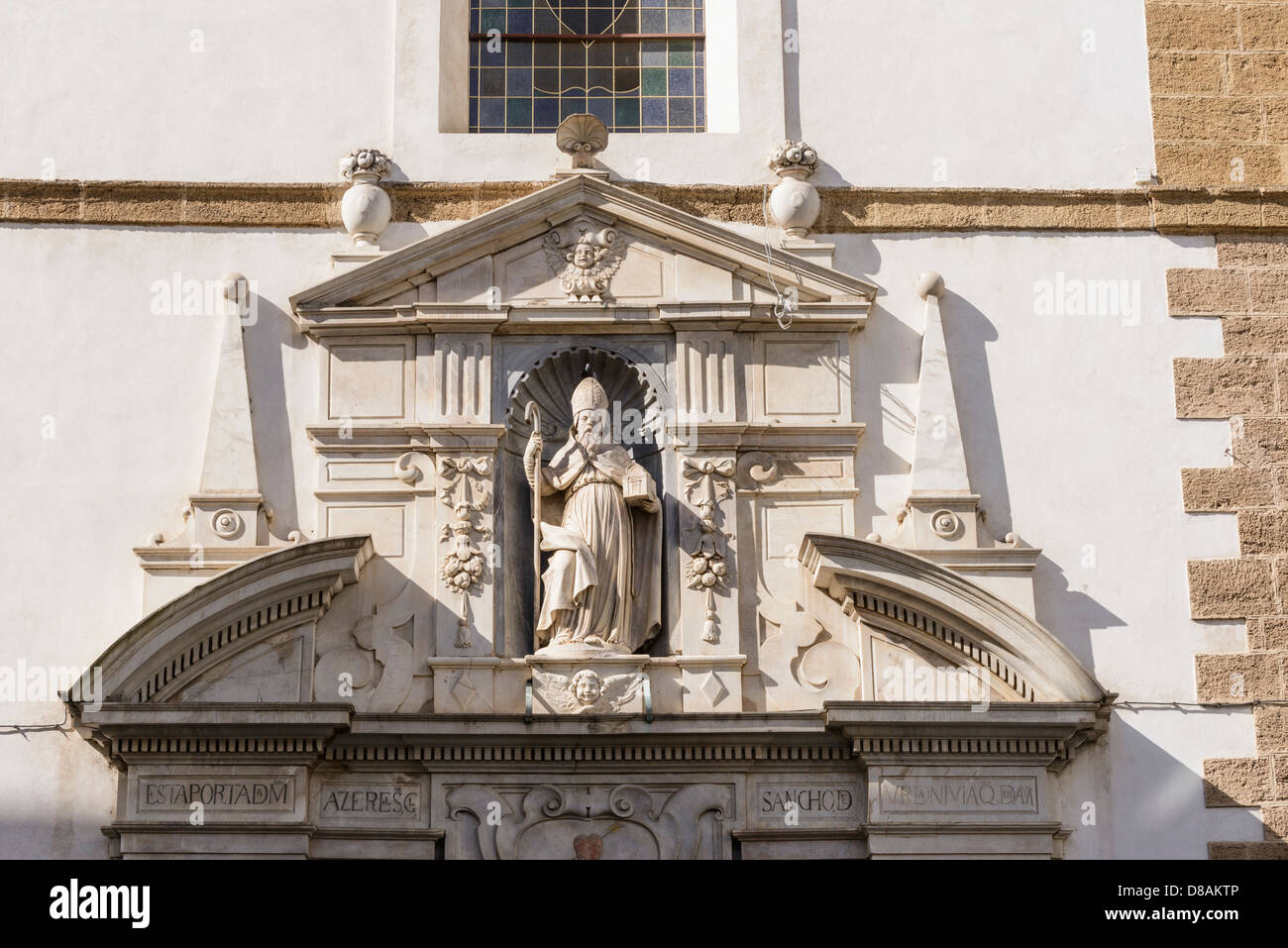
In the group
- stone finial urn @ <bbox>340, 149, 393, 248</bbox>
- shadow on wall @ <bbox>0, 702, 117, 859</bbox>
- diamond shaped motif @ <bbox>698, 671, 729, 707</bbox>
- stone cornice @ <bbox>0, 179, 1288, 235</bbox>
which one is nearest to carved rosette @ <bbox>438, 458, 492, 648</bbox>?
diamond shaped motif @ <bbox>698, 671, 729, 707</bbox>

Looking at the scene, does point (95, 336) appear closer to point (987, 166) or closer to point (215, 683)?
point (215, 683)

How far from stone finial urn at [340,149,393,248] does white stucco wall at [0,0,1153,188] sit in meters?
0.21

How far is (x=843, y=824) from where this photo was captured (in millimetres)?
12992

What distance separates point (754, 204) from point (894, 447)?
170cm

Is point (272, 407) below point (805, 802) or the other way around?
the other way around

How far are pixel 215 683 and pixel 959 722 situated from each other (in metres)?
3.96

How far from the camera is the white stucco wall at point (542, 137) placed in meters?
14.4

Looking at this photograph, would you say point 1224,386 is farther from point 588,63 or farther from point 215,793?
point 215,793

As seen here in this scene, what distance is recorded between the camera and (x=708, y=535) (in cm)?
1349

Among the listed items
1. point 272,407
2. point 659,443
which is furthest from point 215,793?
point 659,443

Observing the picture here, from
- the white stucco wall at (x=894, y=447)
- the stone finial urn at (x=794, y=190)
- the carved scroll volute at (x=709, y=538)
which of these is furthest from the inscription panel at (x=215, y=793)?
the stone finial urn at (x=794, y=190)

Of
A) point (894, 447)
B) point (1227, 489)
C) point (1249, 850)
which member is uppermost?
point (894, 447)

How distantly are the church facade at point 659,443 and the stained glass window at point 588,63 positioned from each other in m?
0.04

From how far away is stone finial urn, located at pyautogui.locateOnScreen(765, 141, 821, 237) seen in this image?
14188mm
